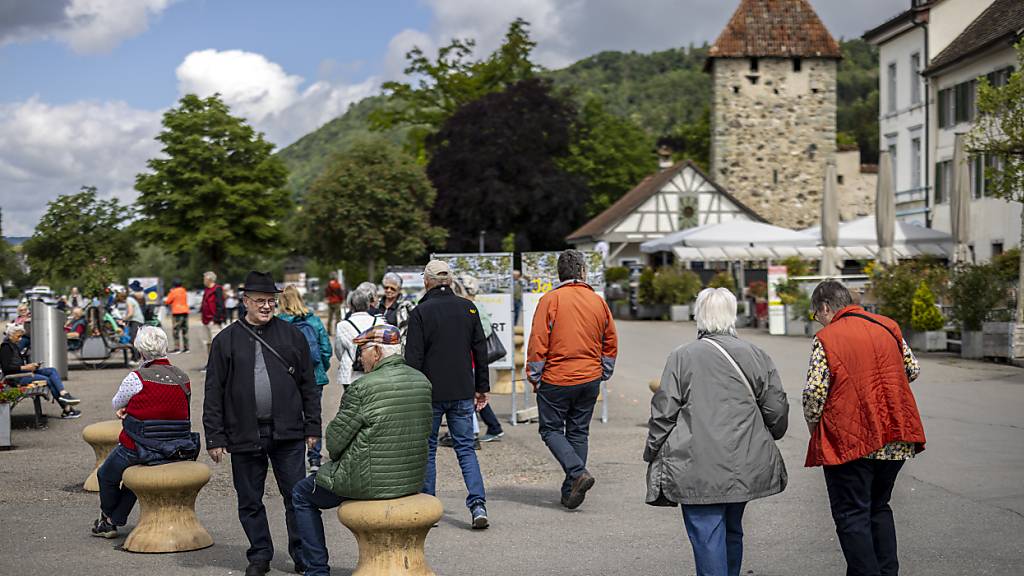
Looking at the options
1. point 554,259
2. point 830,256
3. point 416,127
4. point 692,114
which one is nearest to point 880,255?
point 830,256

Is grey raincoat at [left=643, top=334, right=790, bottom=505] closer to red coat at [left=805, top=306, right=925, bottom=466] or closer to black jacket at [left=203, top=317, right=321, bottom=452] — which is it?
red coat at [left=805, top=306, right=925, bottom=466]

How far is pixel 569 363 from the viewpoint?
29.4ft

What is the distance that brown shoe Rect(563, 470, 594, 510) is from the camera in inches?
348

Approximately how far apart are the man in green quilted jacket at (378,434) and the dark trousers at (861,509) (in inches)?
82.7

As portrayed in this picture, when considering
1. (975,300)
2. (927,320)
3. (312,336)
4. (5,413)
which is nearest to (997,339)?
(975,300)

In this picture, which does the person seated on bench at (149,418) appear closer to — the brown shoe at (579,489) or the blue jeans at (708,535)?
the brown shoe at (579,489)

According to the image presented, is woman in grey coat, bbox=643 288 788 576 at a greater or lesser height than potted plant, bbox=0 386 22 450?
greater

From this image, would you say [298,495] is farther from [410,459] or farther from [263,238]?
[263,238]

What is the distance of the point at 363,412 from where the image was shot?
6.15 metres

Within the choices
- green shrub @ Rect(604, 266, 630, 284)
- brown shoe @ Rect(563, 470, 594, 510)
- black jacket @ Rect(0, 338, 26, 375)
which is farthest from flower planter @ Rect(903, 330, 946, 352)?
green shrub @ Rect(604, 266, 630, 284)

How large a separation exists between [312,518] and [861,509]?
9.36ft

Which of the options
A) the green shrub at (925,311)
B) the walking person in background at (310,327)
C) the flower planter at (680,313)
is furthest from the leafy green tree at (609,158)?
the walking person in background at (310,327)

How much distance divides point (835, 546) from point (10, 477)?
23.7ft

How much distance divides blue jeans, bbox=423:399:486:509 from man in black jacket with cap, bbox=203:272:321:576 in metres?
1.44
